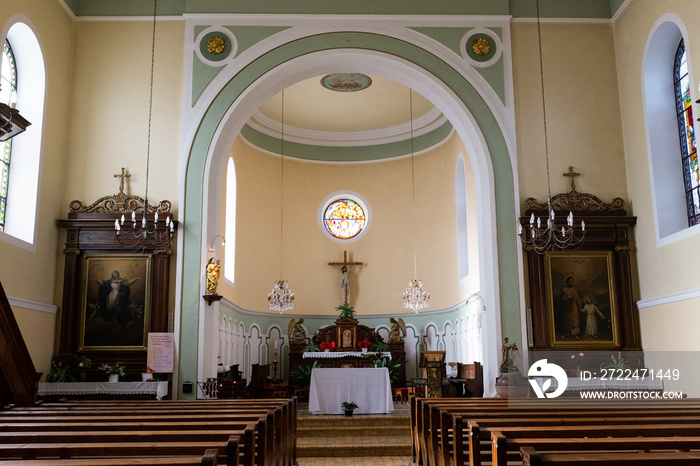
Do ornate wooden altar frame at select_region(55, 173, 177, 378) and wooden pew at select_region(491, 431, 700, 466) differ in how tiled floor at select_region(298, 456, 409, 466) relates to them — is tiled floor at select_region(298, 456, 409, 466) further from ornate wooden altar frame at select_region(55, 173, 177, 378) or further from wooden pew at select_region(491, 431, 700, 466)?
wooden pew at select_region(491, 431, 700, 466)

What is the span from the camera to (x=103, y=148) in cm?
1112

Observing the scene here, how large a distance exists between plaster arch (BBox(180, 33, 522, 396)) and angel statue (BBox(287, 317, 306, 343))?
19.4 feet

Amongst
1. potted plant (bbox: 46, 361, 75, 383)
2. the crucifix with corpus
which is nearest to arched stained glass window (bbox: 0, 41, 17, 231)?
potted plant (bbox: 46, 361, 75, 383)

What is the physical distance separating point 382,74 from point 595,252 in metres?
4.92

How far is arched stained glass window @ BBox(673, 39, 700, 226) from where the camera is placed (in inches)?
382

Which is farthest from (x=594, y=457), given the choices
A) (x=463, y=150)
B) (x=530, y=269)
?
(x=463, y=150)

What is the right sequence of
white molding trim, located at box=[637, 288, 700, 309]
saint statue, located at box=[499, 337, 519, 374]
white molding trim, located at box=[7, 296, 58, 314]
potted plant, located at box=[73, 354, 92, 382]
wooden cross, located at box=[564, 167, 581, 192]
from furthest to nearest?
wooden cross, located at box=[564, 167, 581, 192], saint statue, located at box=[499, 337, 519, 374], potted plant, located at box=[73, 354, 92, 382], white molding trim, located at box=[7, 296, 58, 314], white molding trim, located at box=[637, 288, 700, 309]

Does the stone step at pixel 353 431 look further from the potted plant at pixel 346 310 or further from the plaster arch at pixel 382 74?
the potted plant at pixel 346 310

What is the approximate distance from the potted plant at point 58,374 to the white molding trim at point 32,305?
83 cm

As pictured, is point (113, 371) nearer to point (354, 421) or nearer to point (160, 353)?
point (160, 353)

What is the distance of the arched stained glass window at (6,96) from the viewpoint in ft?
31.7

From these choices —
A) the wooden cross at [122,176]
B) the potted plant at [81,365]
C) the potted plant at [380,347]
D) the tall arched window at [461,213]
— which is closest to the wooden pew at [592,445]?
the potted plant at [81,365]

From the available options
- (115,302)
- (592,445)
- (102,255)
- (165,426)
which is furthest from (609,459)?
(102,255)

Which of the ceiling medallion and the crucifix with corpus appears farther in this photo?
the crucifix with corpus
